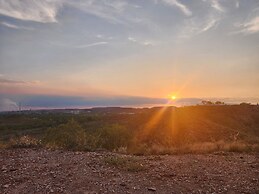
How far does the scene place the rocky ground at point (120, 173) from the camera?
9352 millimetres

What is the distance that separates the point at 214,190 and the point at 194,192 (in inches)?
22.9

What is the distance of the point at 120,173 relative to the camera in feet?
34.6

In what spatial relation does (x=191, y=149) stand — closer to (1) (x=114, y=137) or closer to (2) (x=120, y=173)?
(2) (x=120, y=173)

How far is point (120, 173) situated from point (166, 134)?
28.7 meters

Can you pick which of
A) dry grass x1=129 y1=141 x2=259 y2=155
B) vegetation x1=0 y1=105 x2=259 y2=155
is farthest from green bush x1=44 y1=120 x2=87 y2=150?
dry grass x1=129 y1=141 x2=259 y2=155

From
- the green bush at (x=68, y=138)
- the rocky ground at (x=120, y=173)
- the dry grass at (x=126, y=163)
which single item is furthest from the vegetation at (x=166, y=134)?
the dry grass at (x=126, y=163)

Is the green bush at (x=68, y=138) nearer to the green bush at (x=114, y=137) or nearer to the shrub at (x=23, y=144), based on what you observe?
the shrub at (x=23, y=144)

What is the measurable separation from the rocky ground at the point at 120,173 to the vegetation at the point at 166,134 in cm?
203

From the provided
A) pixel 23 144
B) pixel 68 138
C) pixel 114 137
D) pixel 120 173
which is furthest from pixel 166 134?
pixel 120 173

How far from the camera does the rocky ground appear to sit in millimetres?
9352

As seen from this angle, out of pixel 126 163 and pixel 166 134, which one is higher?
pixel 126 163

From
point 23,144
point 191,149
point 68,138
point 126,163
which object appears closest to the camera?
point 126,163

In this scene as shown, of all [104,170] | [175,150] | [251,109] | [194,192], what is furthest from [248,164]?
[251,109]

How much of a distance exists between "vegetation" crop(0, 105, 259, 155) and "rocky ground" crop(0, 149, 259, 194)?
203 cm
